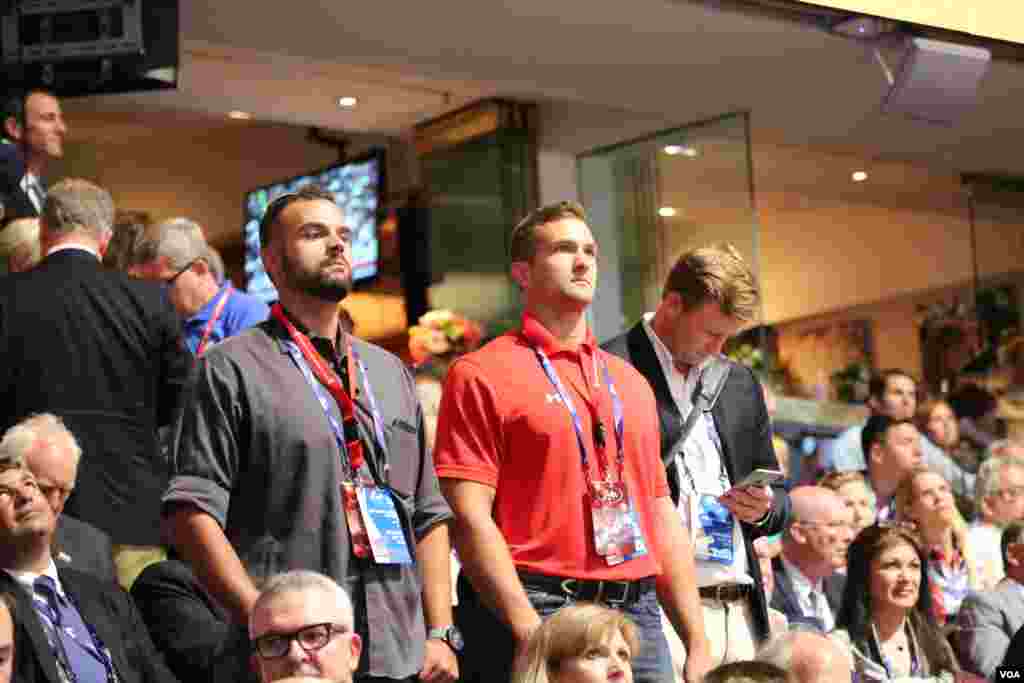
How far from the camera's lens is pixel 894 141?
36.3 feet

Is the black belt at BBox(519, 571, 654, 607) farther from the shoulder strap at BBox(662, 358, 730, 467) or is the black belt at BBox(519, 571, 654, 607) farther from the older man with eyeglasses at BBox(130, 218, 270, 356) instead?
the older man with eyeglasses at BBox(130, 218, 270, 356)

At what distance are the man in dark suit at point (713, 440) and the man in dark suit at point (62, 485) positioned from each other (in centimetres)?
142

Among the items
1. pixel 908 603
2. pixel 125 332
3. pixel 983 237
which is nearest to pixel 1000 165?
pixel 983 237

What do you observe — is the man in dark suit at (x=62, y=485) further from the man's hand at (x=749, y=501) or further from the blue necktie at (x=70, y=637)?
the man's hand at (x=749, y=501)

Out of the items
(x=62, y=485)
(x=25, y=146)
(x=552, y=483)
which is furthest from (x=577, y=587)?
(x=25, y=146)

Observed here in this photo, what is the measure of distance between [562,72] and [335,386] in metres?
5.47

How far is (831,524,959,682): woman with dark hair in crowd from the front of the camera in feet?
19.3

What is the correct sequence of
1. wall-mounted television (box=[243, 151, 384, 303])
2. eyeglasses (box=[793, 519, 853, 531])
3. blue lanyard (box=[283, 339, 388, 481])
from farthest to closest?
wall-mounted television (box=[243, 151, 384, 303]), eyeglasses (box=[793, 519, 853, 531]), blue lanyard (box=[283, 339, 388, 481])

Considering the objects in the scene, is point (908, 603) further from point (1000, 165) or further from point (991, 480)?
point (1000, 165)

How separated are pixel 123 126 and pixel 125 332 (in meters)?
7.37

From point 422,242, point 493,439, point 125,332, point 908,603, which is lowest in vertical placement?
point 908,603

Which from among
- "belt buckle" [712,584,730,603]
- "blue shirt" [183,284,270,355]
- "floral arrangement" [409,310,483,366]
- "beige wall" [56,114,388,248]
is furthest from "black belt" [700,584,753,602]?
"beige wall" [56,114,388,248]

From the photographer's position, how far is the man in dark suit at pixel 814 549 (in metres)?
6.50

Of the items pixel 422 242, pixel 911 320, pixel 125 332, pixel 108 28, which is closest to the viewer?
pixel 125 332
